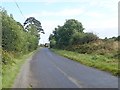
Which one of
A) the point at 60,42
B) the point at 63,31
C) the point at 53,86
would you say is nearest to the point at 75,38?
the point at 63,31

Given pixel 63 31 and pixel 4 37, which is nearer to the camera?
pixel 4 37

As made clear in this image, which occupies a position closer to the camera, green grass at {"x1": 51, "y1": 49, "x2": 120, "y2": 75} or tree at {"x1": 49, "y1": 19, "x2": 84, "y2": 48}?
green grass at {"x1": 51, "y1": 49, "x2": 120, "y2": 75}

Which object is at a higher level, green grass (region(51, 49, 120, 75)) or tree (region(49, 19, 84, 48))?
tree (region(49, 19, 84, 48))

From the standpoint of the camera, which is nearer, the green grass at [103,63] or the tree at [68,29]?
the green grass at [103,63]

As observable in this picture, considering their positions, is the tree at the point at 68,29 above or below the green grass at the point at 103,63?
above

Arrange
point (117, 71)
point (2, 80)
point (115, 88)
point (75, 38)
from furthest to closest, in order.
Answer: point (75, 38) → point (117, 71) → point (2, 80) → point (115, 88)

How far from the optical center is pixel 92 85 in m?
15.7

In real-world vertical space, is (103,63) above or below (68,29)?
below

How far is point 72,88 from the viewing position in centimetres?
1491

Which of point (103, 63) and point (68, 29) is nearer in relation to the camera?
point (103, 63)

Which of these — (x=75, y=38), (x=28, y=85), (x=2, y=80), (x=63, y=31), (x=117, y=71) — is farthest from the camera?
(x=63, y=31)

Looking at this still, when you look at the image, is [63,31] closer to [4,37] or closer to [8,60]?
[4,37]

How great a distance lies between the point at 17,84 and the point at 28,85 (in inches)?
26.9

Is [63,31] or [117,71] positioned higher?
[63,31]
